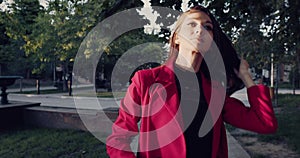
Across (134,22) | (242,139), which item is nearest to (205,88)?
(134,22)

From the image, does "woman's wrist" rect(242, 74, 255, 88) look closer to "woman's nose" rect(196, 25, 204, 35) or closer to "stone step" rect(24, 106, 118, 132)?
"woman's nose" rect(196, 25, 204, 35)

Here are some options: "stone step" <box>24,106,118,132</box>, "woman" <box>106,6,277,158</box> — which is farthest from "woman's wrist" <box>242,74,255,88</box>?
"stone step" <box>24,106,118,132</box>

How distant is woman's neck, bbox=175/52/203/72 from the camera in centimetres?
154

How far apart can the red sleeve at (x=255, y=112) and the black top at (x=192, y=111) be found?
185mm

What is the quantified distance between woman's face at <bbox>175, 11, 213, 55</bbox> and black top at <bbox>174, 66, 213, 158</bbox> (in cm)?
15

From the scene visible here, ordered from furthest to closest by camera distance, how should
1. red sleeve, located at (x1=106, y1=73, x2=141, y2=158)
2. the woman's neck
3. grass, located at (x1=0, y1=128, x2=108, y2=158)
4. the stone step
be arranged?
the stone step, grass, located at (x1=0, y1=128, x2=108, y2=158), the woman's neck, red sleeve, located at (x1=106, y1=73, x2=141, y2=158)

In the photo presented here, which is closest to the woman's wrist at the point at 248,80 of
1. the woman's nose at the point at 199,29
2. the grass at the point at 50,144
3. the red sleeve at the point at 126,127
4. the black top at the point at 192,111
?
the black top at the point at 192,111

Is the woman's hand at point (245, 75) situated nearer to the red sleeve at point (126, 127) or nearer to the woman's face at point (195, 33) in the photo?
the woman's face at point (195, 33)

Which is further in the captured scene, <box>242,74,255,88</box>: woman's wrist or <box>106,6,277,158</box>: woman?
<box>242,74,255,88</box>: woman's wrist

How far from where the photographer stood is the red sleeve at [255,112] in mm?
1495

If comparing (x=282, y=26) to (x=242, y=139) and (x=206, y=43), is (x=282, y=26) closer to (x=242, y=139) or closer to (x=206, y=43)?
(x=242, y=139)

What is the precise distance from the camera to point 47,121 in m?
7.34

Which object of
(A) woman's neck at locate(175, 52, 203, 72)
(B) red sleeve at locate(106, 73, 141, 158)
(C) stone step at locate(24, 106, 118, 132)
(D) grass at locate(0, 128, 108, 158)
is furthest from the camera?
(C) stone step at locate(24, 106, 118, 132)

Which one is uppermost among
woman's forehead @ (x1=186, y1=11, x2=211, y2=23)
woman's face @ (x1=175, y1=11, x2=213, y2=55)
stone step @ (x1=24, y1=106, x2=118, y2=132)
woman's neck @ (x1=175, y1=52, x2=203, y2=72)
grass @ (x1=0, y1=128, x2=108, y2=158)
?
woman's forehead @ (x1=186, y1=11, x2=211, y2=23)
